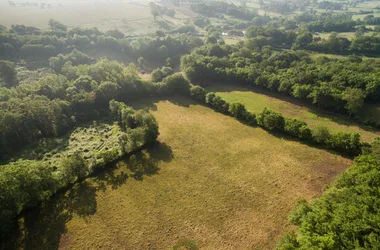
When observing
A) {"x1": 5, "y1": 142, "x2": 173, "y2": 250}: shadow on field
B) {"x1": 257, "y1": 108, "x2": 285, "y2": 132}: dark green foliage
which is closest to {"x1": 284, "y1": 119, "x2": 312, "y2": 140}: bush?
{"x1": 257, "y1": 108, "x2": 285, "y2": 132}: dark green foliage

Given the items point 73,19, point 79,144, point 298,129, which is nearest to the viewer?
point 298,129

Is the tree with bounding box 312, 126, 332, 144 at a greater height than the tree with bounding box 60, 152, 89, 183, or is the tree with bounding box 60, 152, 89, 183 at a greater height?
the tree with bounding box 312, 126, 332, 144

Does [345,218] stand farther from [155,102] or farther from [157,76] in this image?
[157,76]

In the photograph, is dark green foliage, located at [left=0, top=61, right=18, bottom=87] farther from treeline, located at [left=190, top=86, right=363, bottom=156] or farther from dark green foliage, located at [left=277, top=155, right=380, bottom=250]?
dark green foliage, located at [left=277, top=155, right=380, bottom=250]

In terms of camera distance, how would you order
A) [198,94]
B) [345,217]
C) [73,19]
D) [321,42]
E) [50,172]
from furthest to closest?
[73,19] < [321,42] < [198,94] < [50,172] < [345,217]

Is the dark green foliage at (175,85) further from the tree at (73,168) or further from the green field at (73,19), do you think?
the green field at (73,19)

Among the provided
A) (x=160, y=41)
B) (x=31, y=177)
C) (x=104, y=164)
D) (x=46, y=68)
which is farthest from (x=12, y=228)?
(x=160, y=41)

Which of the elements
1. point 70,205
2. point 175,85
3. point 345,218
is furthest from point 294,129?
point 70,205
